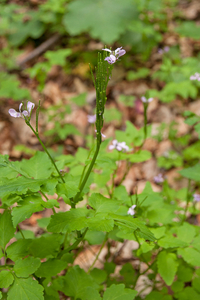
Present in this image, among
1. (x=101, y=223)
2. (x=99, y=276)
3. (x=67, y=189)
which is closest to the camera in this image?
(x=101, y=223)

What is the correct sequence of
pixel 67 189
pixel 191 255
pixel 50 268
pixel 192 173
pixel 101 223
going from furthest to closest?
pixel 192 173 < pixel 191 255 < pixel 50 268 < pixel 67 189 < pixel 101 223

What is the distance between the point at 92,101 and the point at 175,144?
4.86ft

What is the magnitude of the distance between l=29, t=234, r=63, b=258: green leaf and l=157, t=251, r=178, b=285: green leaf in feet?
1.79

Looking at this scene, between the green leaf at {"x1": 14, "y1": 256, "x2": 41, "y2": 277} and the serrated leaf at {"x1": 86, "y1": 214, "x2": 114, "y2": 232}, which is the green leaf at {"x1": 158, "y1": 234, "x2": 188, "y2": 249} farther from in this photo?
the green leaf at {"x1": 14, "y1": 256, "x2": 41, "y2": 277}

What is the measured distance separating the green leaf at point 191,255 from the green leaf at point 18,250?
774 millimetres

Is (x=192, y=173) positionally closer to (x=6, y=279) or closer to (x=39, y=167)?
(x=39, y=167)

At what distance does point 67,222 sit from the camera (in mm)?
1038

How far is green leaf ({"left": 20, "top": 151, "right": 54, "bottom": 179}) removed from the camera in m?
1.24

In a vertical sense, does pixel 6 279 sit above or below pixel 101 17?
below

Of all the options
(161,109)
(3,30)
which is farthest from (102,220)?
(3,30)

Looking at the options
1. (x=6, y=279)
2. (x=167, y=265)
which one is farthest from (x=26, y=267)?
(x=167, y=265)

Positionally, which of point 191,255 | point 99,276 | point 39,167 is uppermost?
point 39,167

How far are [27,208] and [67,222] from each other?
0.18 meters

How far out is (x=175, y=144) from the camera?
337 centimetres
